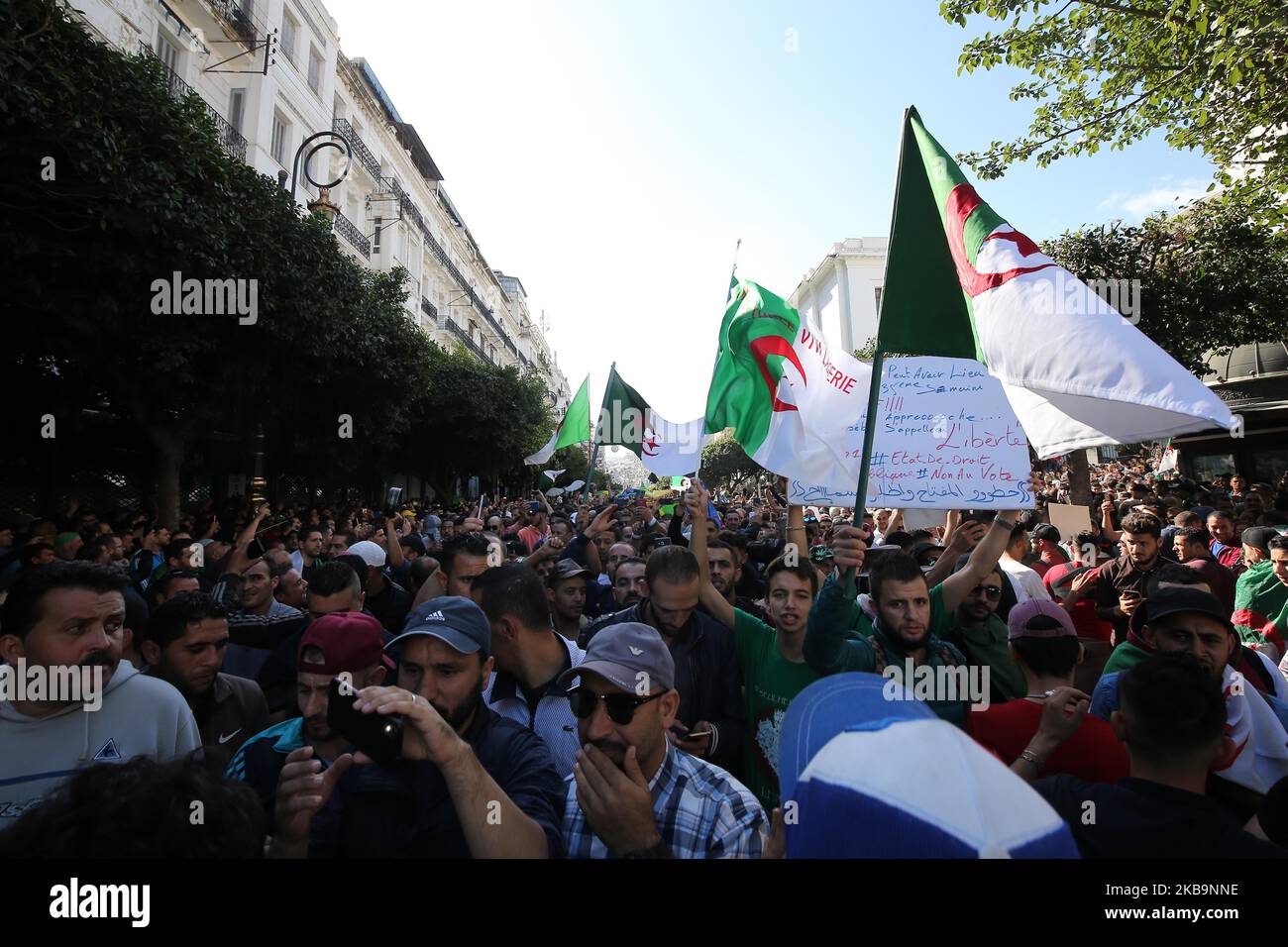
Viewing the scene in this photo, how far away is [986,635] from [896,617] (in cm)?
85

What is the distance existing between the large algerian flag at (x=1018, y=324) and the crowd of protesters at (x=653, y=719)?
690 millimetres

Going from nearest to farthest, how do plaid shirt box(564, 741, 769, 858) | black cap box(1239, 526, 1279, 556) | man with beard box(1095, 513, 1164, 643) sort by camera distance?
1. plaid shirt box(564, 741, 769, 858)
2. man with beard box(1095, 513, 1164, 643)
3. black cap box(1239, 526, 1279, 556)

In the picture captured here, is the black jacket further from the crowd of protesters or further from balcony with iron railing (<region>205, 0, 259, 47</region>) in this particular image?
balcony with iron railing (<region>205, 0, 259, 47</region>)

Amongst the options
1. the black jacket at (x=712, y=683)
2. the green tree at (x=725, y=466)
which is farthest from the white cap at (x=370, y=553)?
the green tree at (x=725, y=466)

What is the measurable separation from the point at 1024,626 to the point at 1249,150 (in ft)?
29.9

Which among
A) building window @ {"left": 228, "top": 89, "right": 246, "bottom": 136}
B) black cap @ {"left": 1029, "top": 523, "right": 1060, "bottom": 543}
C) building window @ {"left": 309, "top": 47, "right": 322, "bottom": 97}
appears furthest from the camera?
building window @ {"left": 309, "top": 47, "right": 322, "bottom": 97}

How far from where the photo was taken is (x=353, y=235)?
85.1ft

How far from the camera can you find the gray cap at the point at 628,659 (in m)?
1.91

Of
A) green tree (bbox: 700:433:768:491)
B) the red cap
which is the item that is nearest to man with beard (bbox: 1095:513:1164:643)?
the red cap

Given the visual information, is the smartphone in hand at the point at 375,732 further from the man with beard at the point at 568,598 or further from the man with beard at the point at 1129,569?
the man with beard at the point at 1129,569

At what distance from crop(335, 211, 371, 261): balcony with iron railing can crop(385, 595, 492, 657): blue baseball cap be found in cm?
2508

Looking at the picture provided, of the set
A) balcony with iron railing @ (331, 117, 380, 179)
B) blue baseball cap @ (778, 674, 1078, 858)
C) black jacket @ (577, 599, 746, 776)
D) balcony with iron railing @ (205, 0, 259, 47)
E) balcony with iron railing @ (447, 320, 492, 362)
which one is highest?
balcony with iron railing @ (331, 117, 380, 179)

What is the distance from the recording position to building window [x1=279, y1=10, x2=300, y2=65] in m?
21.0
